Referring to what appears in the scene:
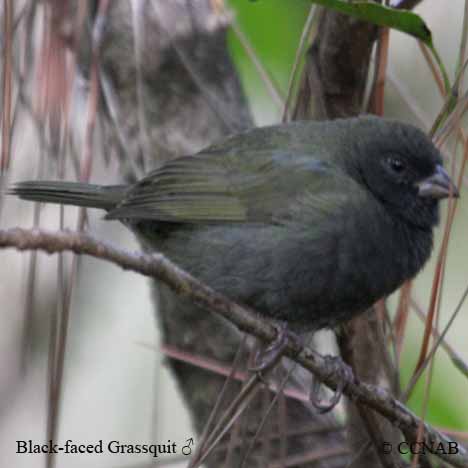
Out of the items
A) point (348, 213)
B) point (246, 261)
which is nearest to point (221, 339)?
point (246, 261)

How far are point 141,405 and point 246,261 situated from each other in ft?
6.76

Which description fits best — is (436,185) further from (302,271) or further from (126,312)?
(126,312)

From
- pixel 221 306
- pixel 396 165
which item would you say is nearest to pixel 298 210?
pixel 396 165

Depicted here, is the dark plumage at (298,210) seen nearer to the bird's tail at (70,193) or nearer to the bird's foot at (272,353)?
the bird's tail at (70,193)

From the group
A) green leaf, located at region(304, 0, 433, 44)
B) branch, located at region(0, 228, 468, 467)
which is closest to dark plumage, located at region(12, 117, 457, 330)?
branch, located at region(0, 228, 468, 467)

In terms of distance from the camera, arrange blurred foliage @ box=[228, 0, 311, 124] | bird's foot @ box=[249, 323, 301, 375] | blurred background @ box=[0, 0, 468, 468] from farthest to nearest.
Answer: blurred foliage @ box=[228, 0, 311, 124], blurred background @ box=[0, 0, 468, 468], bird's foot @ box=[249, 323, 301, 375]

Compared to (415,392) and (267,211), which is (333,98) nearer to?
(267,211)

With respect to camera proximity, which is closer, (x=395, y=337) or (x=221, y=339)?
(x=395, y=337)

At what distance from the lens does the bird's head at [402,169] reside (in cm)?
337

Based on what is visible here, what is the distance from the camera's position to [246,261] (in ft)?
10.6

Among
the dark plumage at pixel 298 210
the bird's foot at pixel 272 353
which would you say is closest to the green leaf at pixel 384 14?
the dark plumage at pixel 298 210

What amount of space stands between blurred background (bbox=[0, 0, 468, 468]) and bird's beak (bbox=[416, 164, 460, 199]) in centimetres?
28

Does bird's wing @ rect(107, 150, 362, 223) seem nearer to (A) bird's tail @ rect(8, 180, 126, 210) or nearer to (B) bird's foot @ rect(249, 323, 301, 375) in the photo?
(A) bird's tail @ rect(8, 180, 126, 210)

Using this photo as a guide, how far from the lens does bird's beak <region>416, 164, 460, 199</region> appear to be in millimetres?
3318
